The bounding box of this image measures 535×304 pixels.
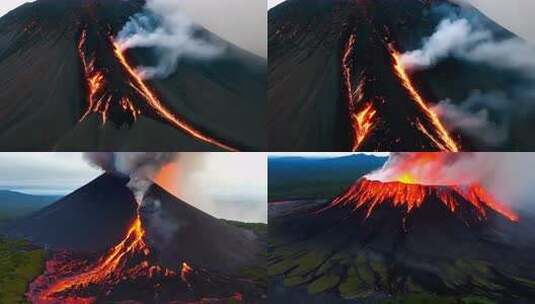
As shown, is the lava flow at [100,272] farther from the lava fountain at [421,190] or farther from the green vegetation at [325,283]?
the lava fountain at [421,190]

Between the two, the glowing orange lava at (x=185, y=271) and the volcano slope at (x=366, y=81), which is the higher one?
the volcano slope at (x=366, y=81)

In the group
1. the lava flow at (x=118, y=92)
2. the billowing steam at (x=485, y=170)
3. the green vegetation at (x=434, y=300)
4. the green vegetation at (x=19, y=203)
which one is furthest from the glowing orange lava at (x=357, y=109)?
the green vegetation at (x=19, y=203)

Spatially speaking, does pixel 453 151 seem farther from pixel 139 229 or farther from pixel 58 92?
pixel 58 92

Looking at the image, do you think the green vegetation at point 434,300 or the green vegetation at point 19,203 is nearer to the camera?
the green vegetation at point 434,300

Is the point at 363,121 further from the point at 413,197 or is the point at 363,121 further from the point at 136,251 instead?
the point at 136,251

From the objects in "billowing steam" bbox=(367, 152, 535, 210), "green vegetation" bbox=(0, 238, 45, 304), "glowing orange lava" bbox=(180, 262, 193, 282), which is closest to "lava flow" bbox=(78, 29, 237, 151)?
"glowing orange lava" bbox=(180, 262, 193, 282)

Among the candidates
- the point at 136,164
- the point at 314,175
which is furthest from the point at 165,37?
the point at 314,175
